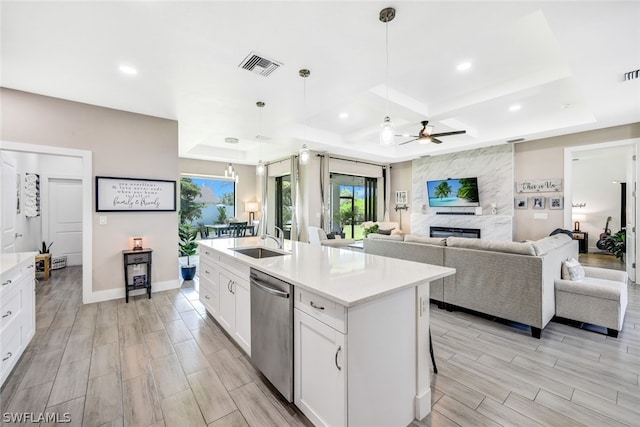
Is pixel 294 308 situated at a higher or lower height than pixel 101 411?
higher

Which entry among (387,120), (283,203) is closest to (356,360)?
(387,120)

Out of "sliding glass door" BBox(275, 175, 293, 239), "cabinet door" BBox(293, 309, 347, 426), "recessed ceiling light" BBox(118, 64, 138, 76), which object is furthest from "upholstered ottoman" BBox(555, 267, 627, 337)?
"sliding glass door" BBox(275, 175, 293, 239)

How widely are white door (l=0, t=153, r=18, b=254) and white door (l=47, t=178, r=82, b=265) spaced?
1.88m

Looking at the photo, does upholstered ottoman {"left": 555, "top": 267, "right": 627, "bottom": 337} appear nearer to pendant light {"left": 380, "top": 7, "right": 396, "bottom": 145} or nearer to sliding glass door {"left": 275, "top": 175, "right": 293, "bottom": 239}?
pendant light {"left": 380, "top": 7, "right": 396, "bottom": 145}

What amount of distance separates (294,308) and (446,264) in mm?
2432

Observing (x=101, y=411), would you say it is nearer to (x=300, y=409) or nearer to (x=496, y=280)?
(x=300, y=409)

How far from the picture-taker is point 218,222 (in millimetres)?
8695

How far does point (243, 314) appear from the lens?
2332mm

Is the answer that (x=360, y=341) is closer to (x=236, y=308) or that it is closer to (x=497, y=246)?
(x=236, y=308)

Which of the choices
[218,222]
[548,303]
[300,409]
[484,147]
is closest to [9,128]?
[300,409]

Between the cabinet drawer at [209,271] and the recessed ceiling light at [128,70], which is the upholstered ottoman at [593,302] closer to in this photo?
the cabinet drawer at [209,271]

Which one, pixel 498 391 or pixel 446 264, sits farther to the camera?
pixel 446 264

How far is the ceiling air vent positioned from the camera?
264 centimetres

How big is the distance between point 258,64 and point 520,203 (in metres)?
6.24
